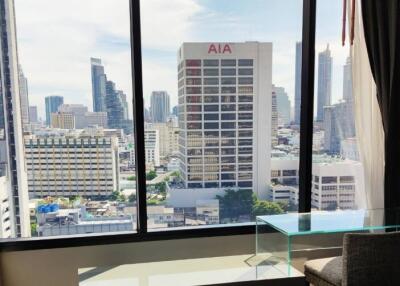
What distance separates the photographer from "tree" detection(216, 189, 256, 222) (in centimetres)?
275

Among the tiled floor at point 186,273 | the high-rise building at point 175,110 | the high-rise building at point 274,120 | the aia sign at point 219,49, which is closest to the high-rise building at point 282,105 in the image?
the high-rise building at point 274,120

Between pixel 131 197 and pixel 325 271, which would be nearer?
pixel 325 271

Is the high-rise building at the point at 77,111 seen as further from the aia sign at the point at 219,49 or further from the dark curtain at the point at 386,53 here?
the dark curtain at the point at 386,53

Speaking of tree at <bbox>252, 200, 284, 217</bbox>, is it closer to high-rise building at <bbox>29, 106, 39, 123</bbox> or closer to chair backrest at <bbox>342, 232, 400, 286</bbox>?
chair backrest at <bbox>342, 232, 400, 286</bbox>

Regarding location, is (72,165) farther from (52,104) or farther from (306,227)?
(306,227)

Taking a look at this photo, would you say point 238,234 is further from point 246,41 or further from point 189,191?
point 246,41

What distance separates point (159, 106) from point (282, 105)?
958mm

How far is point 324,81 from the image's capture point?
2.76 metres

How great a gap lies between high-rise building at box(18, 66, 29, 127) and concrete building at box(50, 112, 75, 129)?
18 centimetres

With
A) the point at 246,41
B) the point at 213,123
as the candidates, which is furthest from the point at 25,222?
the point at 246,41

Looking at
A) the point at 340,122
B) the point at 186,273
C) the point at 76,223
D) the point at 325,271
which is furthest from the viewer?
the point at 340,122

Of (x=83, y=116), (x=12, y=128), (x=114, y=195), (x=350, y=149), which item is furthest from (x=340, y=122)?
(x=12, y=128)

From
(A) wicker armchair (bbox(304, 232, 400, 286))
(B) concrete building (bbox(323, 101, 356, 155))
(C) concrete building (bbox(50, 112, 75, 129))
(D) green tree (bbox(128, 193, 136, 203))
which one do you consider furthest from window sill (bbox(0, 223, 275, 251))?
(A) wicker armchair (bbox(304, 232, 400, 286))

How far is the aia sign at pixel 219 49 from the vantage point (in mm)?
2599
